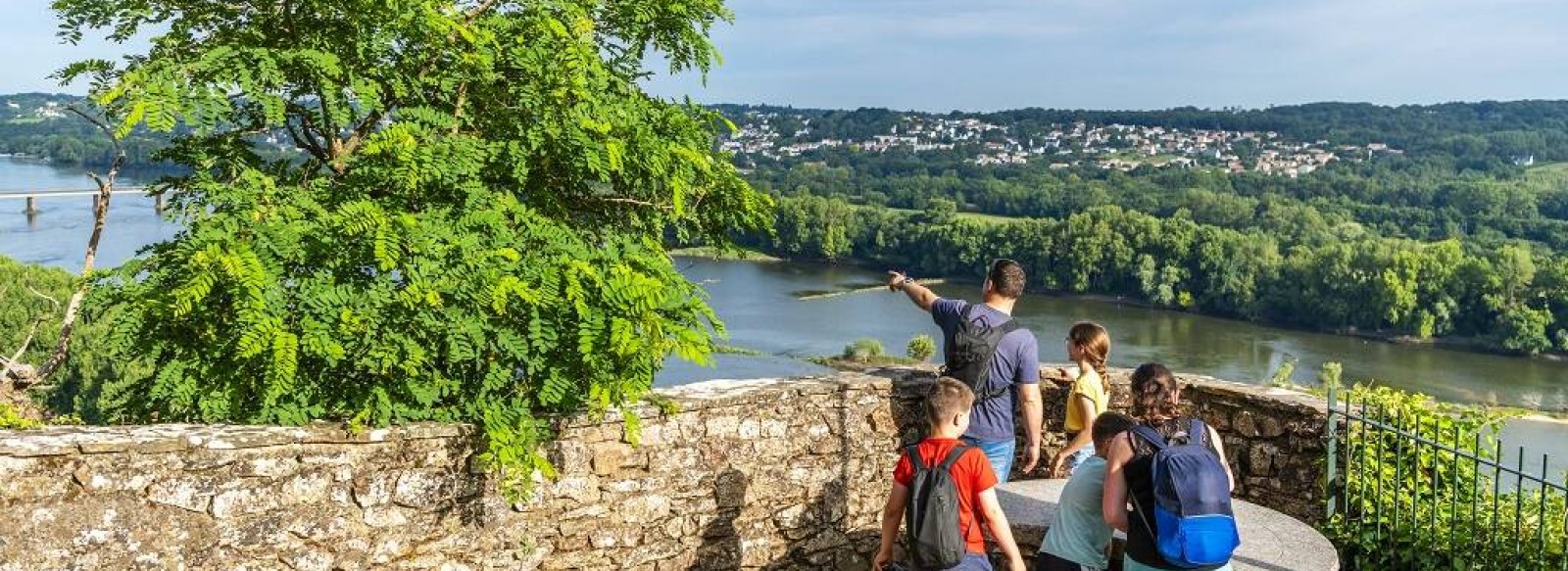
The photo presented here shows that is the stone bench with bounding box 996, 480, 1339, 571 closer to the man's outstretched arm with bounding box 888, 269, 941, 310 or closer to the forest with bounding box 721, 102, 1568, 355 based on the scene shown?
the man's outstretched arm with bounding box 888, 269, 941, 310

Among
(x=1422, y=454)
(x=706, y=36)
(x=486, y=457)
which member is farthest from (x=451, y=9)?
(x=1422, y=454)

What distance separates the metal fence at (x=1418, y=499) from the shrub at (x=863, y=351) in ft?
165

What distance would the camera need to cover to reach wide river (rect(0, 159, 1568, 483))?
5659 cm

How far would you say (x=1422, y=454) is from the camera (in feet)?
19.0

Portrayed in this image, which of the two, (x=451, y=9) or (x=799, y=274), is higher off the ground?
(x=451, y=9)

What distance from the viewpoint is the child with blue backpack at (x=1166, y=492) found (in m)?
3.73

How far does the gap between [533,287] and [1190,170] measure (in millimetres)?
144118

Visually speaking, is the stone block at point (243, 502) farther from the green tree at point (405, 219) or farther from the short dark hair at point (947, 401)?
the short dark hair at point (947, 401)

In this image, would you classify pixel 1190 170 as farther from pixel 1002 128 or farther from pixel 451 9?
pixel 451 9

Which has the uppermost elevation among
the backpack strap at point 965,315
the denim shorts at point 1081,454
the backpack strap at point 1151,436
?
the backpack strap at point 965,315

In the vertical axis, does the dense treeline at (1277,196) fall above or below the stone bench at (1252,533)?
below

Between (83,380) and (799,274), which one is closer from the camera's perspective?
(83,380)

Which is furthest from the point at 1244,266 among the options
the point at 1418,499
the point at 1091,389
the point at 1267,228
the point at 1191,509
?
the point at 1191,509

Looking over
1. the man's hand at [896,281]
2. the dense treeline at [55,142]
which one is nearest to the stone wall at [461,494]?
the man's hand at [896,281]
